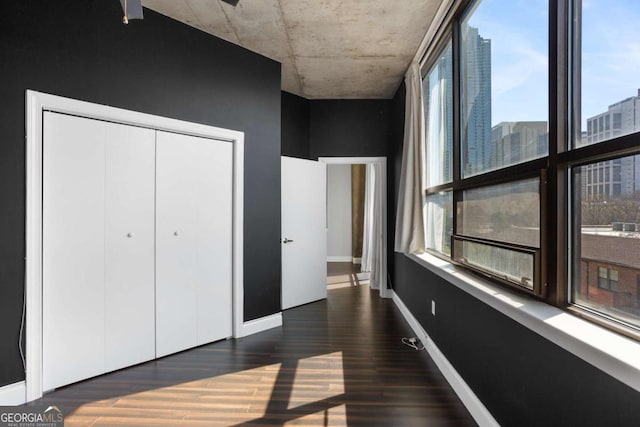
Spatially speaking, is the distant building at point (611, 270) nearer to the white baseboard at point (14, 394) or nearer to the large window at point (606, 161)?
the large window at point (606, 161)

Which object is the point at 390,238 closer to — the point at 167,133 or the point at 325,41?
the point at 325,41

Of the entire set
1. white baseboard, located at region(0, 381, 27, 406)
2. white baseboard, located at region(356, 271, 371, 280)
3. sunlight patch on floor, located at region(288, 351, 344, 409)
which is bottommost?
sunlight patch on floor, located at region(288, 351, 344, 409)

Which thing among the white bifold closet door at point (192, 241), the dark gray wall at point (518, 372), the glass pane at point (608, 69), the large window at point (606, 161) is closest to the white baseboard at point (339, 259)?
the white bifold closet door at point (192, 241)

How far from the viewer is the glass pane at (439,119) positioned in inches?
123

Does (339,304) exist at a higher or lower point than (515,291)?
lower

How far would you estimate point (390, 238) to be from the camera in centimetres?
537

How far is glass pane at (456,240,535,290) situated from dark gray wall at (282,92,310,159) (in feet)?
9.47

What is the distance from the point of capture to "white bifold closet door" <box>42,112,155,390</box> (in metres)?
2.54

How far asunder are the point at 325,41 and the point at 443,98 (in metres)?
1.28

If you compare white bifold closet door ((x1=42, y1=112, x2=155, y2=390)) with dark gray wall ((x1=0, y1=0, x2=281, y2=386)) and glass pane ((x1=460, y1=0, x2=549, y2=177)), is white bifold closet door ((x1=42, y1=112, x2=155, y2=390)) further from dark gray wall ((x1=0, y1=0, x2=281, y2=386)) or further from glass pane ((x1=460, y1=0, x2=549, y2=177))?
glass pane ((x1=460, y1=0, x2=549, y2=177))

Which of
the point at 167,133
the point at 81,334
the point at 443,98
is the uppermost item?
the point at 443,98

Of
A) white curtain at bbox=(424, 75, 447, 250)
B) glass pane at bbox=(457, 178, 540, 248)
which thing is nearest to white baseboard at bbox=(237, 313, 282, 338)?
white curtain at bbox=(424, 75, 447, 250)

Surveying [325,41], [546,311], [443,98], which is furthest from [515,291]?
[325,41]

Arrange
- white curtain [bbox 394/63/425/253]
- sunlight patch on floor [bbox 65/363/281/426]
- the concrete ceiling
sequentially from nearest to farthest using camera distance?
sunlight patch on floor [bbox 65/363/281/426], the concrete ceiling, white curtain [bbox 394/63/425/253]
